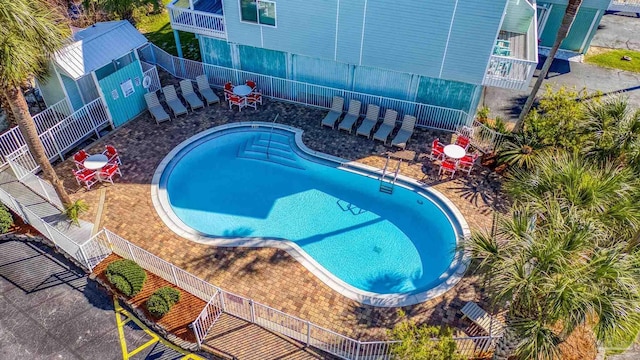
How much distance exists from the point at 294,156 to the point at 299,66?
5.35m

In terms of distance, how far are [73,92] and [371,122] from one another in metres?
14.1

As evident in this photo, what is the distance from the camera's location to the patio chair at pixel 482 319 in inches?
527

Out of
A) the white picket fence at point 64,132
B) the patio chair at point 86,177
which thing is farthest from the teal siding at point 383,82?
the patio chair at point 86,177

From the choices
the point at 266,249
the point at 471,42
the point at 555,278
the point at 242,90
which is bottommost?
the point at 266,249

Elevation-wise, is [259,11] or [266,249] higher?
[259,11]

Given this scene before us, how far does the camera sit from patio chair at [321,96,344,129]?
71.4 ft

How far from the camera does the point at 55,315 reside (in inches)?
557

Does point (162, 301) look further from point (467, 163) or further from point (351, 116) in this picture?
point (467, 163)

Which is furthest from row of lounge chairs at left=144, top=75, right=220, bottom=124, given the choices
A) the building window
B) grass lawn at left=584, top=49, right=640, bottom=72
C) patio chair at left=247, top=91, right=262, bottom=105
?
grass lawn at left=584, top=49, right=640, bottom=72

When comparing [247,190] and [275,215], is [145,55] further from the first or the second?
[275,215]

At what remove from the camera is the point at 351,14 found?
1988 centimetres

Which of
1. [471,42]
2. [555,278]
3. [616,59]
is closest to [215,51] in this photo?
[471,42]

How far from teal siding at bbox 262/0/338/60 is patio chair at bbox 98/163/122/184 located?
31.4 ft

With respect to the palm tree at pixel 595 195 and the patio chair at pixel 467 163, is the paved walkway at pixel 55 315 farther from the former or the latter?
the patio chair at pixel 467 163
